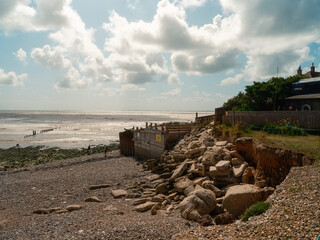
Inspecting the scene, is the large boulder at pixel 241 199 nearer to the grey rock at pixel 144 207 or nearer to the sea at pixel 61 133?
the grey rock at pixel 144 207

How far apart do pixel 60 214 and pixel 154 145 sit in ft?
40.1

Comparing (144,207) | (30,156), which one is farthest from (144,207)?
(30,156)

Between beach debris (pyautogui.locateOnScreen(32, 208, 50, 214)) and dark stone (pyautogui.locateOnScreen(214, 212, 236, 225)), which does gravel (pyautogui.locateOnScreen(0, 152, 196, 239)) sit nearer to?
beach debris (pyautogui.locateOnScreen(32, 208, 50, 214))

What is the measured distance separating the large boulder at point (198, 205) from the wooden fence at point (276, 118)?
8795 mm

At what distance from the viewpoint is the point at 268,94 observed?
88.3 ft

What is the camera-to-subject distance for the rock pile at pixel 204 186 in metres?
9.08

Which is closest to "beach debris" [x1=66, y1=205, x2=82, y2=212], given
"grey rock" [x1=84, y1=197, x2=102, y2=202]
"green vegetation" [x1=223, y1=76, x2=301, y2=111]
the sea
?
"grey rock" [x1=84, y1=197, x2=102, y2=202]

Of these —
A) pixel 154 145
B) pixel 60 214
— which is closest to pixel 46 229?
pixel 60 214

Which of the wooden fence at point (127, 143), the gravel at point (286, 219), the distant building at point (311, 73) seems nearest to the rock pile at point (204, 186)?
the gravel at point (286, 219)

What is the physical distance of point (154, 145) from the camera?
22.1 meters

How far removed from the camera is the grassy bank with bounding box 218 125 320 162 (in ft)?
34.9

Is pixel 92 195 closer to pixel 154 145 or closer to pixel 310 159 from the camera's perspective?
pixel 154 145

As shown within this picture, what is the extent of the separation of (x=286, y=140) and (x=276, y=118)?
3674 mm

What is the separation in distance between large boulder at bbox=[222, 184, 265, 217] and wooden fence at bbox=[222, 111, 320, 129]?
838cm
